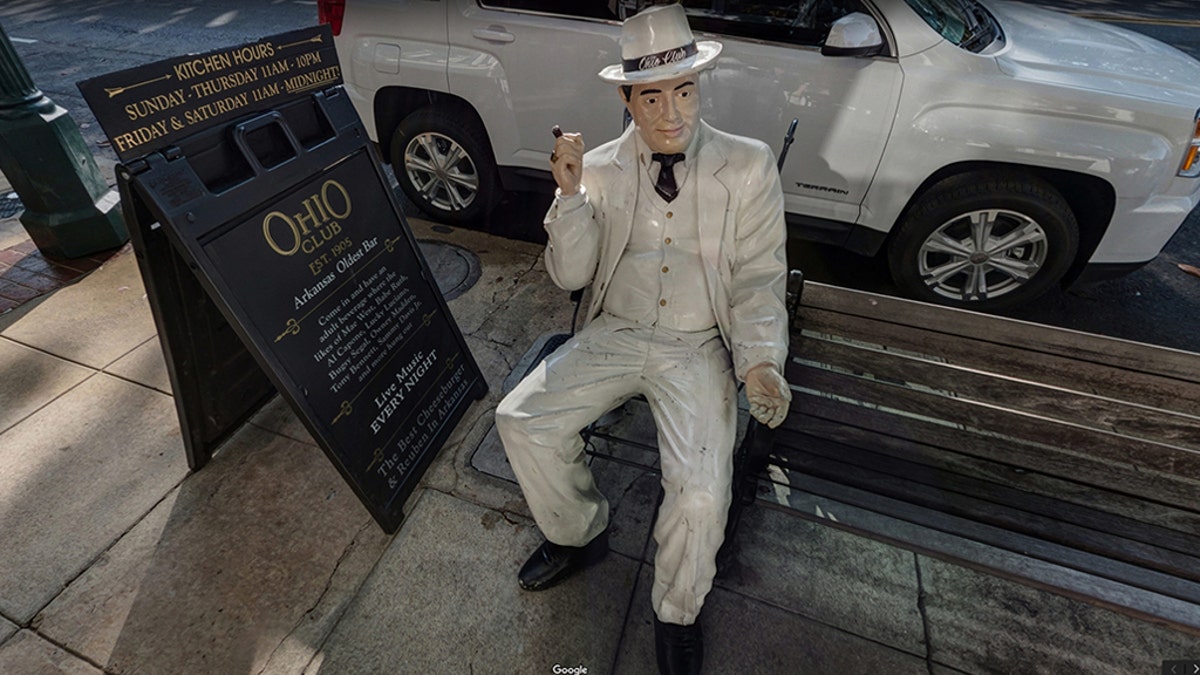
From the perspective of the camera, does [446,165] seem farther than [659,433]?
Yes

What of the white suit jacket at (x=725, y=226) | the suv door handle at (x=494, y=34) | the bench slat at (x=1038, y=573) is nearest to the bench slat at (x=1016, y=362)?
the white suit jacket at (x=725, y=226)

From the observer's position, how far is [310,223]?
7.27 feet

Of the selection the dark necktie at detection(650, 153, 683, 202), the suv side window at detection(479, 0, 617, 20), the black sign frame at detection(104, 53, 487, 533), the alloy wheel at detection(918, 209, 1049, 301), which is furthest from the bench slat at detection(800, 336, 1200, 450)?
the suv side window at detection(479, 0, 617, 20)

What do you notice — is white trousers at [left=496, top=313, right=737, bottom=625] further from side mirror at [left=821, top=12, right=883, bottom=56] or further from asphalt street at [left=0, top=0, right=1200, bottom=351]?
asphalt street at [left=0, top=0, right=1200, bottom=351]

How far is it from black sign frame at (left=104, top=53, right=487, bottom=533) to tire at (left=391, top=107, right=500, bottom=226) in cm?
180

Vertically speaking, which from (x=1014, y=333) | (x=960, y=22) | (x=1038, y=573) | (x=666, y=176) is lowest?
(x=1038, y=573)

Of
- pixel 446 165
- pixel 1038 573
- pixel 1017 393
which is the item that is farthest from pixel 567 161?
pixel 446 165

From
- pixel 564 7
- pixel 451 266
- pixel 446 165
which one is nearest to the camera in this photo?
pixel 564 7

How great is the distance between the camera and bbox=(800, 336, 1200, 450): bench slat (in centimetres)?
188

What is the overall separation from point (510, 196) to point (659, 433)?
3608 millimetres

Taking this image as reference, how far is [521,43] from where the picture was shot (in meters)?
3.68

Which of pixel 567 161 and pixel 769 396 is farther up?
pixel 567 161

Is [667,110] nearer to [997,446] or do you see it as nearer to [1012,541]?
[997,446]

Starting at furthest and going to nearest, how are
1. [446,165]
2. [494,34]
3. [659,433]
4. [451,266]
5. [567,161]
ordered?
[446,165]
[451,266]
[494,34]
[659,433]
[567,161]
